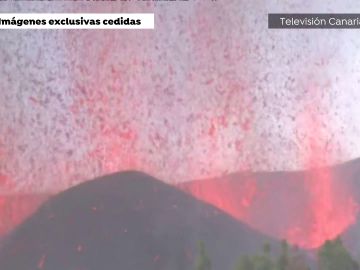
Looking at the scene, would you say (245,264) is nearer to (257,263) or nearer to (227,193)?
(257,263)

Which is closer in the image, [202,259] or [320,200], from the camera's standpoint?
[202,259]

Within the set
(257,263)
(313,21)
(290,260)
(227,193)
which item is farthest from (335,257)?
(313,21)

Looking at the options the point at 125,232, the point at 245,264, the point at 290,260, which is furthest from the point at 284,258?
the point at 125,232

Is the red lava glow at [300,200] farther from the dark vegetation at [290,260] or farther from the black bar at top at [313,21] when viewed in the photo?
the black bar at top at [313,21]

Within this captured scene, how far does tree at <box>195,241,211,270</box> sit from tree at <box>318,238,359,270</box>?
465 mm

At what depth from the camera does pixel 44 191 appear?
7.42 feet

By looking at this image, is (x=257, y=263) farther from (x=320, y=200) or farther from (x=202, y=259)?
(x=320, y=200)

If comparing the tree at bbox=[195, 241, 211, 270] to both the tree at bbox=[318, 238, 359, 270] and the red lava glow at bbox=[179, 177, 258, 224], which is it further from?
the tree at bbox=[318, 238, 359, 270]

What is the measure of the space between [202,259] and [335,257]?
55 centimetres

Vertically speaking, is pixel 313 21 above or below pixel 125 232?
above

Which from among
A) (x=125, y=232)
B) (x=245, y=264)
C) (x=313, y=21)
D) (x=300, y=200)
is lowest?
(x=245, y=264)

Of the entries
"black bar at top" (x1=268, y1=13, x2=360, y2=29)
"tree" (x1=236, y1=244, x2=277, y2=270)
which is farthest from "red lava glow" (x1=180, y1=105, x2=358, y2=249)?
"black bar at top" (x1=268, y1=13, x2=360, y2=29)

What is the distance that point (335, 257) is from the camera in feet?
7.65

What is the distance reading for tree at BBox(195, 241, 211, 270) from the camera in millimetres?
2295
